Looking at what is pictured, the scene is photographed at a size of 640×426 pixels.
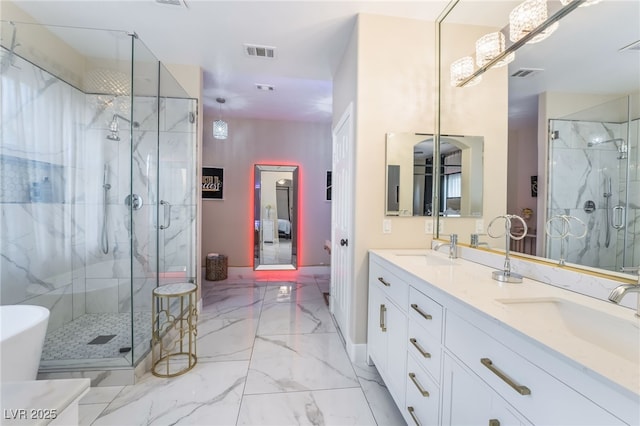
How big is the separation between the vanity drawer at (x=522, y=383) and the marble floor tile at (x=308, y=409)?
0.94 m

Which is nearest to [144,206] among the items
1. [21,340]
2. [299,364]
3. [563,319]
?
[21,340]

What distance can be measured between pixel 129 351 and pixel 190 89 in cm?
262

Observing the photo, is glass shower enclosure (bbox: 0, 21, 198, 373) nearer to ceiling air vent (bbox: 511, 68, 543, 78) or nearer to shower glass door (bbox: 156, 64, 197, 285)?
shower glass door (bbox: 156, 64, 197, 285)

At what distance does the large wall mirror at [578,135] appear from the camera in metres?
1.00

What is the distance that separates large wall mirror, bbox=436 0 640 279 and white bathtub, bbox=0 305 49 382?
9.09 feet

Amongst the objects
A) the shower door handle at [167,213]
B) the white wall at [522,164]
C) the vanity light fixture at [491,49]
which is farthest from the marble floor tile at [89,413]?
the vanity light fixture at [491,49]

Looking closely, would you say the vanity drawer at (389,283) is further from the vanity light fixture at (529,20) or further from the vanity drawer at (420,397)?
the vanity light fixture at (529,20)

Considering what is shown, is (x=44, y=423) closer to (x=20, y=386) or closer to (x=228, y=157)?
(x=20, y=386)

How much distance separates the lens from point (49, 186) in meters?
2.44

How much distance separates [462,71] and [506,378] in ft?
6.61

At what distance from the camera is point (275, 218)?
4.97m

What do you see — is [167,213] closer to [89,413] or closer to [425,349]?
[89,413]

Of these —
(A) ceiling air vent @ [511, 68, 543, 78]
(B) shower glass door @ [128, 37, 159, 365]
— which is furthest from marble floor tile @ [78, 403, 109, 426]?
(A) ceiling air vent @ [511, 68, 543, 78]

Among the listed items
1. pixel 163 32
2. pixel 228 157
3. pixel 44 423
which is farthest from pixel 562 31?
pixel 228 157
